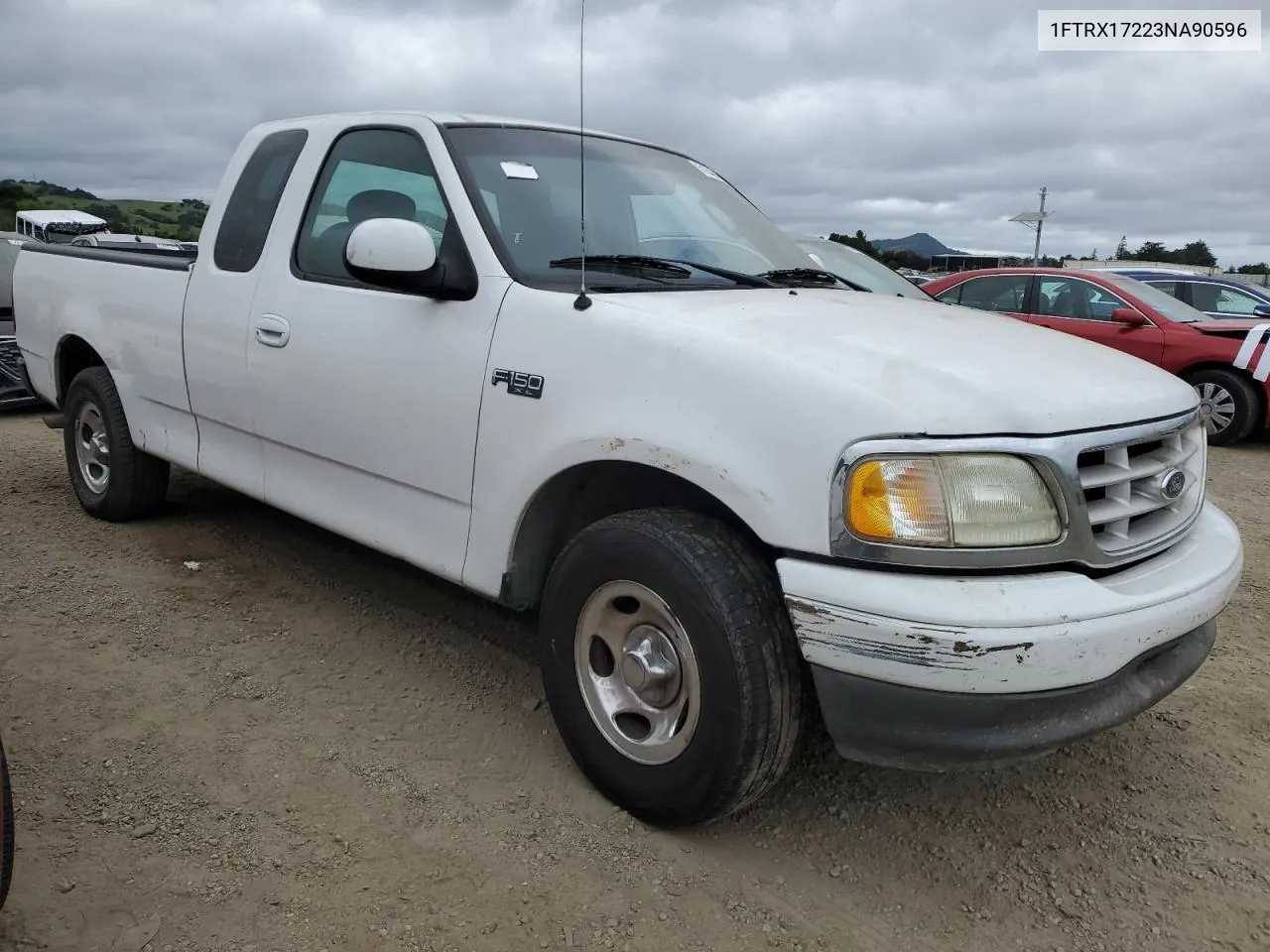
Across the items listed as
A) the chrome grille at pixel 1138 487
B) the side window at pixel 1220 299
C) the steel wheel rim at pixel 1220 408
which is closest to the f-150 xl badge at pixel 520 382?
the chrome grille at pixel 1138 487

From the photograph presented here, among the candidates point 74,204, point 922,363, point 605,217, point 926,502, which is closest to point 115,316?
point 605,217

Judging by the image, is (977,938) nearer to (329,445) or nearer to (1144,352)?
(329,445)

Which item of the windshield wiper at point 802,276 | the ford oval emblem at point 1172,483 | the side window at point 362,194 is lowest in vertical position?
the ford oval emblem at point 1172,483

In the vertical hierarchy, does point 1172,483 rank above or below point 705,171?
below

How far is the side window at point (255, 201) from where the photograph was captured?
3.82m

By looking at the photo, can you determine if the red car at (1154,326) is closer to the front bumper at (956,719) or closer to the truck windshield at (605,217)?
the truck windshield at (605,217)

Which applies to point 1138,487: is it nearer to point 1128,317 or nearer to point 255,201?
point 255,201

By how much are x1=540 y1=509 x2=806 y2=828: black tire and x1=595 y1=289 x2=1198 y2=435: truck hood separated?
0.42 metres

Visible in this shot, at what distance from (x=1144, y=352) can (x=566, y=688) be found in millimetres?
8317

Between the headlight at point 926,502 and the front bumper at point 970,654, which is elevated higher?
the headlight at point 926,502

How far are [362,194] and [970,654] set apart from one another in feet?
8.49

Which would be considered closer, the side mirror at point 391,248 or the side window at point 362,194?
the side mirror at point 391,248

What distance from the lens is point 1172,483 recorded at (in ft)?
8.41

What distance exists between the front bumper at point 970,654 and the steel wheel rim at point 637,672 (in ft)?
1.24
